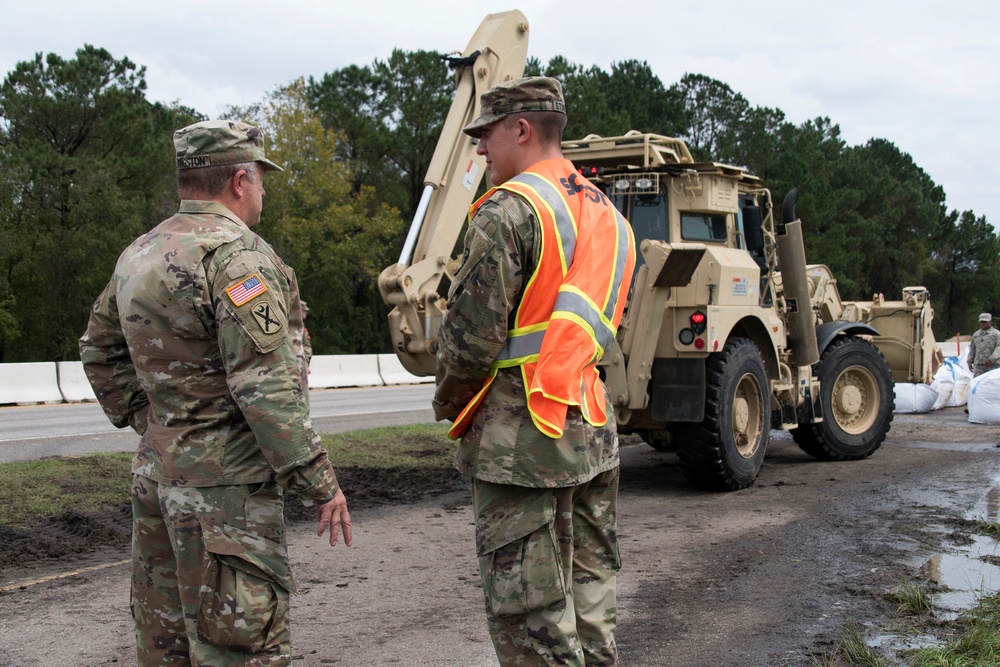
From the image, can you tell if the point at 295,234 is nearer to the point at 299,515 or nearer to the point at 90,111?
the point at 90,111

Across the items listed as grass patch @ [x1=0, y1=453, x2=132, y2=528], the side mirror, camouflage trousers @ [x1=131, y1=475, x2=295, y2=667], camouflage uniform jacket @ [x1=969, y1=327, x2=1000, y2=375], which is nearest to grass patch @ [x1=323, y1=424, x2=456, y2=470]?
grass patch @ [x1=0, y1=453, x2=132, y2=528]

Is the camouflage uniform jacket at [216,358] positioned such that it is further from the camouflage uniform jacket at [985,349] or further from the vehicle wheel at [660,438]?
the camouflage uniform jacket at [985,349]

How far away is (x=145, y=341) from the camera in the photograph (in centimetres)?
314

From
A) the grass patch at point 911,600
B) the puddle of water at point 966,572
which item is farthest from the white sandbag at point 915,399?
the grass patch at point 911,600

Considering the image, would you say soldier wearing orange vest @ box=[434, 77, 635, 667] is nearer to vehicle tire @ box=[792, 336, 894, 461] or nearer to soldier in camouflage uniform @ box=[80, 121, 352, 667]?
soldier in camouflage uniform @ box=[80, 121, 352, 667]

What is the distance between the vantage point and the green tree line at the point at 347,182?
29297 mm

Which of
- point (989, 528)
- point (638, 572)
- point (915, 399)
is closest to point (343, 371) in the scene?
point (915, 399)

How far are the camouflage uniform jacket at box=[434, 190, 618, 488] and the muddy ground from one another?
5.16ft

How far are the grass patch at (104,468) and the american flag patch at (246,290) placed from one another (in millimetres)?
4939

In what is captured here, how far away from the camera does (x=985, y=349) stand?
16.6 meters

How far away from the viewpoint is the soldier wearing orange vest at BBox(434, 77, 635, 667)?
312cm

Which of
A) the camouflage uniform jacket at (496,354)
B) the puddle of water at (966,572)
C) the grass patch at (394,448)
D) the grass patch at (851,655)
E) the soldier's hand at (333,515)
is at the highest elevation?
the camouflage uniform jacket at (496,354)

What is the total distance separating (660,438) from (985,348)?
9.95 meters

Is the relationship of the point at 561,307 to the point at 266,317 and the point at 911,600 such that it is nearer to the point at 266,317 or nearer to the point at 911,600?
the point at 266,317
